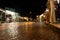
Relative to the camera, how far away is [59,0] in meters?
35.7

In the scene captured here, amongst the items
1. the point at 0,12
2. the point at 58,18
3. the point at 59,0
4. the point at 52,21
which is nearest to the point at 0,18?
the point at 0,12

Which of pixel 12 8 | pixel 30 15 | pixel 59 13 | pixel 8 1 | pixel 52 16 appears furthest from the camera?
pixel 30 15

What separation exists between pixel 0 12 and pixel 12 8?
23415 mm

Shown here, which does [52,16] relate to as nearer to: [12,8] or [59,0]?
[59,0]

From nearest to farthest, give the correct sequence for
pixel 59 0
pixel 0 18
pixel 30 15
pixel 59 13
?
pixel 59 0 < pixel 59 13 < pixel 0 18 < pixel 30 15

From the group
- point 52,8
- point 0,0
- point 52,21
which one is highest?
point 0,0

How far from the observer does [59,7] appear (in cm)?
4019

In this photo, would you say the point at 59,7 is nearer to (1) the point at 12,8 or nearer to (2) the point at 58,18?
(2) the point at 58,18

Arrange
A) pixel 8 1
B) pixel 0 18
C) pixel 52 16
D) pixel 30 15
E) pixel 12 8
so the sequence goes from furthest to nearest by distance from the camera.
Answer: pixel 30 15 < pixel 12 8 < pixel 8 1 < pixel 0 18 < pixel 52 16

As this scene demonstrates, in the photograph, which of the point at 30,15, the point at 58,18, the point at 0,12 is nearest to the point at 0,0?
the point at 0,12

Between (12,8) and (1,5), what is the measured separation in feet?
52.5

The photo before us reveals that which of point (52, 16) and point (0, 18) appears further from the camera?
point (0, 18)

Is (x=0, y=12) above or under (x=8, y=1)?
under

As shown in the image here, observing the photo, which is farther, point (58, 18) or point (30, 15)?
point (30, 15)
